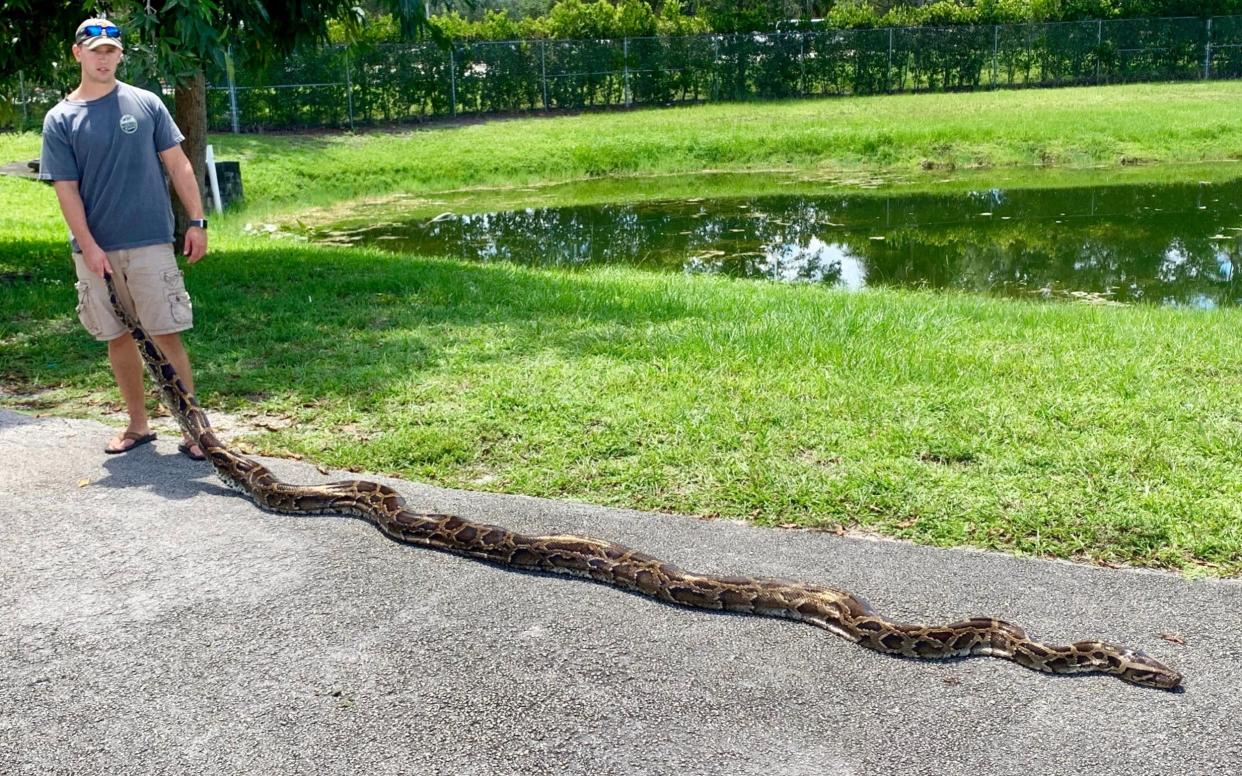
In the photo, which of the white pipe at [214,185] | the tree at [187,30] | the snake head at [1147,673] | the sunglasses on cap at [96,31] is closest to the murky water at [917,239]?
the white pipe at [214,185]

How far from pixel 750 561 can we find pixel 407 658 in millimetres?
1803

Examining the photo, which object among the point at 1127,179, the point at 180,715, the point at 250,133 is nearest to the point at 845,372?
the point at 180,715

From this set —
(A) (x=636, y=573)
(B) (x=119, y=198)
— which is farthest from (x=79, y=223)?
(A) (x=636, y=573)

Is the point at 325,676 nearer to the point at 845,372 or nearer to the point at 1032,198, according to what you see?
the point at 845,372

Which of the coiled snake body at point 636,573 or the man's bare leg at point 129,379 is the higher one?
the man's bare leg at point 129,379

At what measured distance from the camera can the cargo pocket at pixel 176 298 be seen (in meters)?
6.96

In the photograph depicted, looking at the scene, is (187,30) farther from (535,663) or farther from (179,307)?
(535,663)

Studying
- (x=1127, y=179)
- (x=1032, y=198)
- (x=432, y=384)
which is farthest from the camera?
(x=1127, y=179)

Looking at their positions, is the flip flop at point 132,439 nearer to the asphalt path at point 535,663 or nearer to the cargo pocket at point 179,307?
the cargo pocket at point 179,307

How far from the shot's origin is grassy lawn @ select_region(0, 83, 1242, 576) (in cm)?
625

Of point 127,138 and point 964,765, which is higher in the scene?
point 127,138

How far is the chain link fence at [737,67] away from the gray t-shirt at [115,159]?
28786 mm

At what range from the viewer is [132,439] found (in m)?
7.27

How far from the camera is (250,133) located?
32.9m
